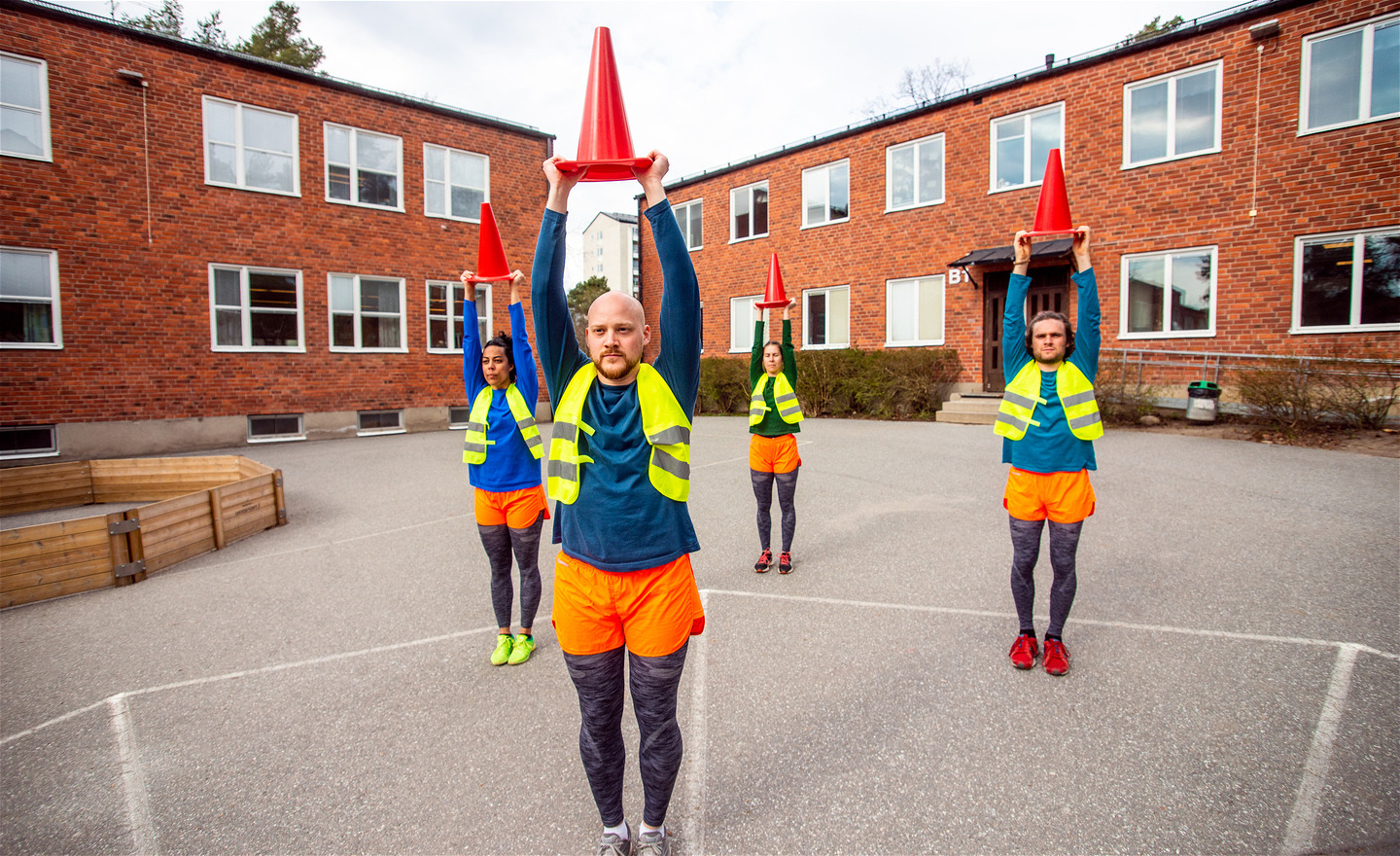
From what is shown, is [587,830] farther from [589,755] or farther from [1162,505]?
[1162,505]

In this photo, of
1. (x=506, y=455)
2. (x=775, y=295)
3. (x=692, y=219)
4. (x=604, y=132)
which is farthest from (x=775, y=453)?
(x=692, y=219)

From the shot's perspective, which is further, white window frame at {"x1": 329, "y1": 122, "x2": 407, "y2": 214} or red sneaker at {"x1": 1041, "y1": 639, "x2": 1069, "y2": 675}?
white window frame at {"x1": 329, "y1": 122, "x2": 407, "y2": 214}

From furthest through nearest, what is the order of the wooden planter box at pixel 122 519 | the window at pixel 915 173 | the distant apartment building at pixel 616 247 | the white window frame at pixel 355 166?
the distant apartment building at pixel 616 247 < the window at pixel 915 173 < the white window frame at pixel 355 166 < the wooden planter box at pixel 122 519

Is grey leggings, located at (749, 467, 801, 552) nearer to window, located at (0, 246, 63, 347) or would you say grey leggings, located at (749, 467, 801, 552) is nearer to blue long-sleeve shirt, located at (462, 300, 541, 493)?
blue long-sleeve shirt, located at (462, 300, 541, 493)

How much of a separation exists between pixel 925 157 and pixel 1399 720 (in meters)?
17.4

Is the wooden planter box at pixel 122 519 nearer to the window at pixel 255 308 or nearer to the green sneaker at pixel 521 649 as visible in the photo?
the green sneaker at pixel 521 649

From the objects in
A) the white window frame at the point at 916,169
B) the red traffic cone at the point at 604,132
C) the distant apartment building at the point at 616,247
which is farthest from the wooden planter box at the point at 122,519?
the distant apartment building at the point at 616,247

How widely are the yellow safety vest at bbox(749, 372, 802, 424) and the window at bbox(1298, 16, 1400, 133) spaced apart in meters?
13.9

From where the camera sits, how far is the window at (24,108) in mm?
12867

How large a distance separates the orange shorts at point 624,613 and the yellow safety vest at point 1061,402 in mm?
2334

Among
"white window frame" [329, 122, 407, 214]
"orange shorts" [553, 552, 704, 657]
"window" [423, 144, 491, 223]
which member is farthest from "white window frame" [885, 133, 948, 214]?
"orange shorts" [553, 552, 704, 657]

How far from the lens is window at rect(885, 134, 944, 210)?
1759 centimetres

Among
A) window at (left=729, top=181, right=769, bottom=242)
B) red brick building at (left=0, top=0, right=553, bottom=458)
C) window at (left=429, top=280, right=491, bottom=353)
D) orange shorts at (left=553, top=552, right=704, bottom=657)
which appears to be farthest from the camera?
window at (left=729, top=181, right=769, bottom=242)

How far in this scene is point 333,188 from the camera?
16.7 meters
